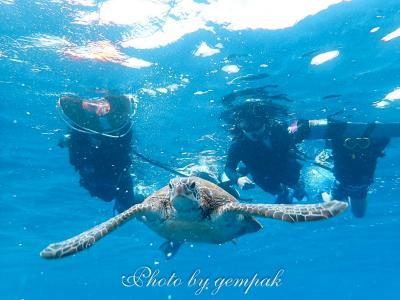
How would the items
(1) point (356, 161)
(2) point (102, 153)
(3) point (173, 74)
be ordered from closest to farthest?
(2) point (102, 153)
(3) point (173, 74)
(1) point (356, 161)

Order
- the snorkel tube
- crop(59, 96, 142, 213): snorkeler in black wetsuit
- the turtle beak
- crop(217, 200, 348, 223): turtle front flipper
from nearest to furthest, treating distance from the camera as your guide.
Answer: crop(217, 200, 348, 223): turtle front flipper → the turtle beak → crop(59, 96, 142, 213): snorkeler in black wetsuit → the snorkel tube

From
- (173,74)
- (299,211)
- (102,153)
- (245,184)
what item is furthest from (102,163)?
(299,211)

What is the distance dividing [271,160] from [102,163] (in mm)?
4929

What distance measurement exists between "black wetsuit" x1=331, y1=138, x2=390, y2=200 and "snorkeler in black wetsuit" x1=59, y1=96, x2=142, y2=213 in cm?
665

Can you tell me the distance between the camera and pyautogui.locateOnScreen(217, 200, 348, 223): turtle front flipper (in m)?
4.38

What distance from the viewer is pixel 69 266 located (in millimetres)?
47562

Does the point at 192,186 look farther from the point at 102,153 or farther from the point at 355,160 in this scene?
the point at 355,160

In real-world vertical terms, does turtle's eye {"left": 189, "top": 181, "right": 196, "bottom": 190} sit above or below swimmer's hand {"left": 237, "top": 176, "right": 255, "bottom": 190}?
Result: above

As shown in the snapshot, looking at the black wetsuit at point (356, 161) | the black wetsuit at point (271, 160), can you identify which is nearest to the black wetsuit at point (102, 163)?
the black wetsuit at point (271, 160)

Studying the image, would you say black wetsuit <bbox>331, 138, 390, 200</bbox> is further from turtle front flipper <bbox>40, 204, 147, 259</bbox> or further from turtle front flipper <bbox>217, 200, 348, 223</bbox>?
turtle front flipper <bbox>40, 204, 147, 259</bbox>

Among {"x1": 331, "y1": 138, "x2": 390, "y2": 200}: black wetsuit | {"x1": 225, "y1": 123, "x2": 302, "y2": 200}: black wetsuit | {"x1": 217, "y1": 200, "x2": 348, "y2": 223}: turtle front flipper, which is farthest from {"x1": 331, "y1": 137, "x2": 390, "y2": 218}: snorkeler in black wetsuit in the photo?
{"x1": 217, "y1": 200, "x2": 348, "y2": 223}: turtle front flipper

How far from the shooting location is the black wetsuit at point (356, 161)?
36.0 ft

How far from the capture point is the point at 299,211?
4.64 metres

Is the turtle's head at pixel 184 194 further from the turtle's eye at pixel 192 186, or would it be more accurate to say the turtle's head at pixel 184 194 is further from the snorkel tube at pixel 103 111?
the snorkel tube at pixel 103 111
